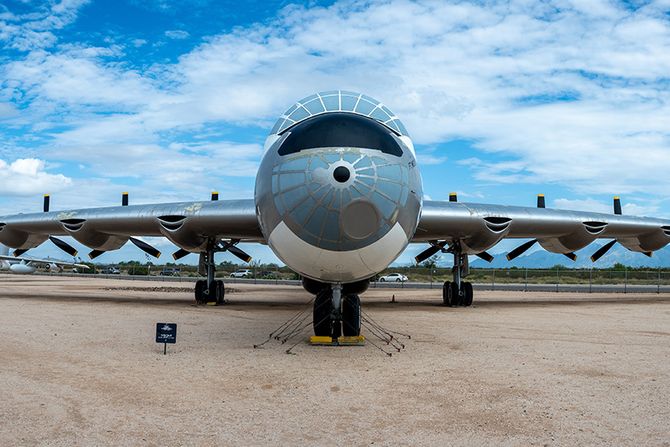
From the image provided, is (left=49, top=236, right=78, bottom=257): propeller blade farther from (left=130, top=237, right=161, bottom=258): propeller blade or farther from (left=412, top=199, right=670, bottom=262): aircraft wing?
(left=412, top=199, right=670, bottom=262): aircraft wing

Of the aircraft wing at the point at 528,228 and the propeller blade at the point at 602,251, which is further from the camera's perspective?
the propeller blade at the point at 602,251

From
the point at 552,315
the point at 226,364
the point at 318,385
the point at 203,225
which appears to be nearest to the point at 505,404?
the point at 318,385

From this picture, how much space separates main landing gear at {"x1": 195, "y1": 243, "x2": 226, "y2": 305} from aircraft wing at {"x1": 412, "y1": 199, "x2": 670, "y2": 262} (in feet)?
23.4

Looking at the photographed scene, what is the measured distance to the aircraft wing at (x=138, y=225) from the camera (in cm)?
1634

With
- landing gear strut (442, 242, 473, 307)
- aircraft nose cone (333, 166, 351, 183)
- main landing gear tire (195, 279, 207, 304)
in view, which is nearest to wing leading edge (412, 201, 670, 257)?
landing gear strut (442, 242, 473, 307)

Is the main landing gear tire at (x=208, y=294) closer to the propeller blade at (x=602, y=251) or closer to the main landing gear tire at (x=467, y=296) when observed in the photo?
the main landing gear tire at (x=467, y=296)

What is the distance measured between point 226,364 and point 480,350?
4.22 meters

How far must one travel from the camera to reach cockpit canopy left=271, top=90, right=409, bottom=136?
8.78 meters

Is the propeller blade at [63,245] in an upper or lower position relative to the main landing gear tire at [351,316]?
upper

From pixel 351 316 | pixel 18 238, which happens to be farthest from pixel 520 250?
pixel 18 238

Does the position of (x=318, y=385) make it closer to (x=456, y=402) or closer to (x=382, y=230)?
(x=456, y=402)

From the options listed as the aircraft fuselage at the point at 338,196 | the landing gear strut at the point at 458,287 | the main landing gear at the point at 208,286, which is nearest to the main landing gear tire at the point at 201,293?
the main landing gear at the point at 208,286

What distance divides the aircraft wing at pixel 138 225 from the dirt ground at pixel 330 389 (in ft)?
17.3

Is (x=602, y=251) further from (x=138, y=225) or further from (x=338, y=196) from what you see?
(x=338, y=196)
